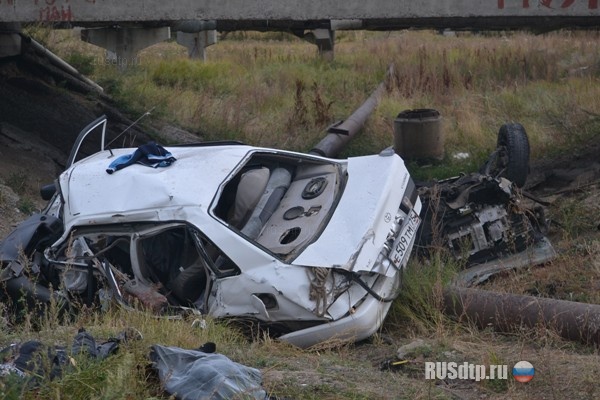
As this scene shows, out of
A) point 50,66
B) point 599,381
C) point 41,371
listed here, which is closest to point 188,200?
point 41,371

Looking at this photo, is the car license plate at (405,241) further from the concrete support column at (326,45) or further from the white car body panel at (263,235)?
the concrete support column at (326,45)

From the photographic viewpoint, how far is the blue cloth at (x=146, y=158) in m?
7.16

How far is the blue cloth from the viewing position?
7.16m

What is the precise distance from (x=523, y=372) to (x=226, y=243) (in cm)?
221

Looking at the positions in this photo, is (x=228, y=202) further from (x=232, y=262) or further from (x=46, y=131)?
(x=46, y=131)

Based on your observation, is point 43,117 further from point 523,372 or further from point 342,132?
point 523,372

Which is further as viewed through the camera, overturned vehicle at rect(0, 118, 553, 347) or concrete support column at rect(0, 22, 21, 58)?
concrete support column at rect(0, 22, 21, 58)

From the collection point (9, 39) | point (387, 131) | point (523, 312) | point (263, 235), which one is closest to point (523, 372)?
point (523, 312)

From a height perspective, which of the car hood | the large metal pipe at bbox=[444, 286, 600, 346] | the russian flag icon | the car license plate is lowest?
the large metal pipe at bbox=[444, 286, 600, 346]

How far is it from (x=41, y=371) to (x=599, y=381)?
2.94 meters

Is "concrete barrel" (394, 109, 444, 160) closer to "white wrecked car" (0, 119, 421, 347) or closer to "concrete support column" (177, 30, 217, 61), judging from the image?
"white wrecked car" (0, 119, 421, 347)

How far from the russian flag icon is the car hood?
4.65 feet

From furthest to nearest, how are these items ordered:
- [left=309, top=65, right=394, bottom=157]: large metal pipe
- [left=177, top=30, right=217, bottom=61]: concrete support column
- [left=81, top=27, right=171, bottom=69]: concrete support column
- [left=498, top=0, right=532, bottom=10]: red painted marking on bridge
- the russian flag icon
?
1. [left=177, top=30, right=217, bottom=61]: concrete support column
2. [left=81, top=27, right=171, bottom=69]: concrete support column
3. [left=309, top=65, right=394, bottom=157]: large metal pipe
4. [left=498, top=0, right=532, bottom=10]: red painted marking on bridge
5. the russian flag icon

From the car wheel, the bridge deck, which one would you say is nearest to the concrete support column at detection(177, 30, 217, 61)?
the bridge deck
